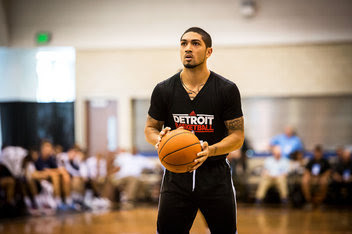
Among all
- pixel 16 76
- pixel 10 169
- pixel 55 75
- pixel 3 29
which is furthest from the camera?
pixel 55 75

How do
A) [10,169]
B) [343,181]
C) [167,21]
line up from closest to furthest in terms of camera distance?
1. [10,169]
2. [343,181]
3. [167,21]

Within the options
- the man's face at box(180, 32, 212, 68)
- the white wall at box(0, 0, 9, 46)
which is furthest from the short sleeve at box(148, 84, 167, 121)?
the white wall at box(0, 0, 9, 46)

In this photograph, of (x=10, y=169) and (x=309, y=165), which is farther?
(x=309, y=165)

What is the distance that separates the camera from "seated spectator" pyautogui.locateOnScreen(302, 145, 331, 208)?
9750 mm

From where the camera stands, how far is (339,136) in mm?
12086

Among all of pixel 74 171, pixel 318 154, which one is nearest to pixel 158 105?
pixel 74 171

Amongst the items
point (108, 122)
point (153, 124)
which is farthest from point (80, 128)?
point (153, 124)

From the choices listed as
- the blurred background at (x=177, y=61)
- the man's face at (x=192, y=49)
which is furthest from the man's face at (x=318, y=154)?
the man's face at (x=192, y=49)

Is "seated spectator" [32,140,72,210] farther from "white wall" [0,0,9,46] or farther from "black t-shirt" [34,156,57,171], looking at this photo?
"white wall" [0,0,9,46]

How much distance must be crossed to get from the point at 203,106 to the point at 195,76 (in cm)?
22

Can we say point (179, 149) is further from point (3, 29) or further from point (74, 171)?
point (3, 29)

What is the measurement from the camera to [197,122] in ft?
9.86

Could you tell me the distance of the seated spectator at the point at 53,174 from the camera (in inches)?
366

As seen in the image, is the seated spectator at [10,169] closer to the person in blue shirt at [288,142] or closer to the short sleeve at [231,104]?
the person in blue shirt at [288,142]
